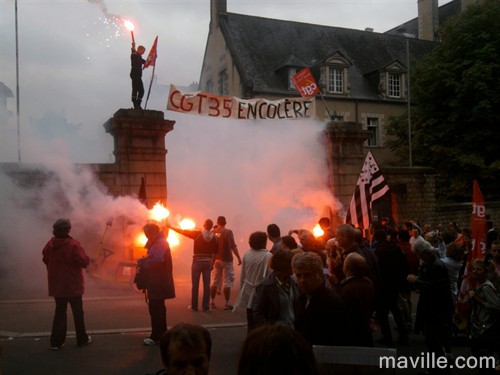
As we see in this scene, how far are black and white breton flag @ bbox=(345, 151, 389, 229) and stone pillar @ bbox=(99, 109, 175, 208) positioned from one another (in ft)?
16.7

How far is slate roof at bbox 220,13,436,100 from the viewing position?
1113 inches

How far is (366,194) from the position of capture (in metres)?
9.69

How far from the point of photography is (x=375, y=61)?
32469 millimetres

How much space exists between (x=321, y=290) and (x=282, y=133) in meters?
11.8

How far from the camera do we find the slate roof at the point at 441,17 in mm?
36281

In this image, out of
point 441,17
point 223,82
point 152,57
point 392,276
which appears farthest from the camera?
point 441,17

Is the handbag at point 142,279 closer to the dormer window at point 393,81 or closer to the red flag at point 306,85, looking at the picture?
the red flag at point 306,85

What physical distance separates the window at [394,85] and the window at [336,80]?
9.49 feet

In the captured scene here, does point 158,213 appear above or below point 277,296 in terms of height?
above

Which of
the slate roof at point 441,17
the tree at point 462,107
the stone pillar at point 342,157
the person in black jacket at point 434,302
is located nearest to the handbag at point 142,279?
the person in black jacket at point 434,302

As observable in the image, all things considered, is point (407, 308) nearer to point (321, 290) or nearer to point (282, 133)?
point (321, 290)

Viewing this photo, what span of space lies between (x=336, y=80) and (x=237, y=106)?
15969 mm

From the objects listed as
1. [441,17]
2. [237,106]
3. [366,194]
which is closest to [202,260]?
[366,194]

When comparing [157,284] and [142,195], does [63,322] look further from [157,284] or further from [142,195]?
[142,195]
